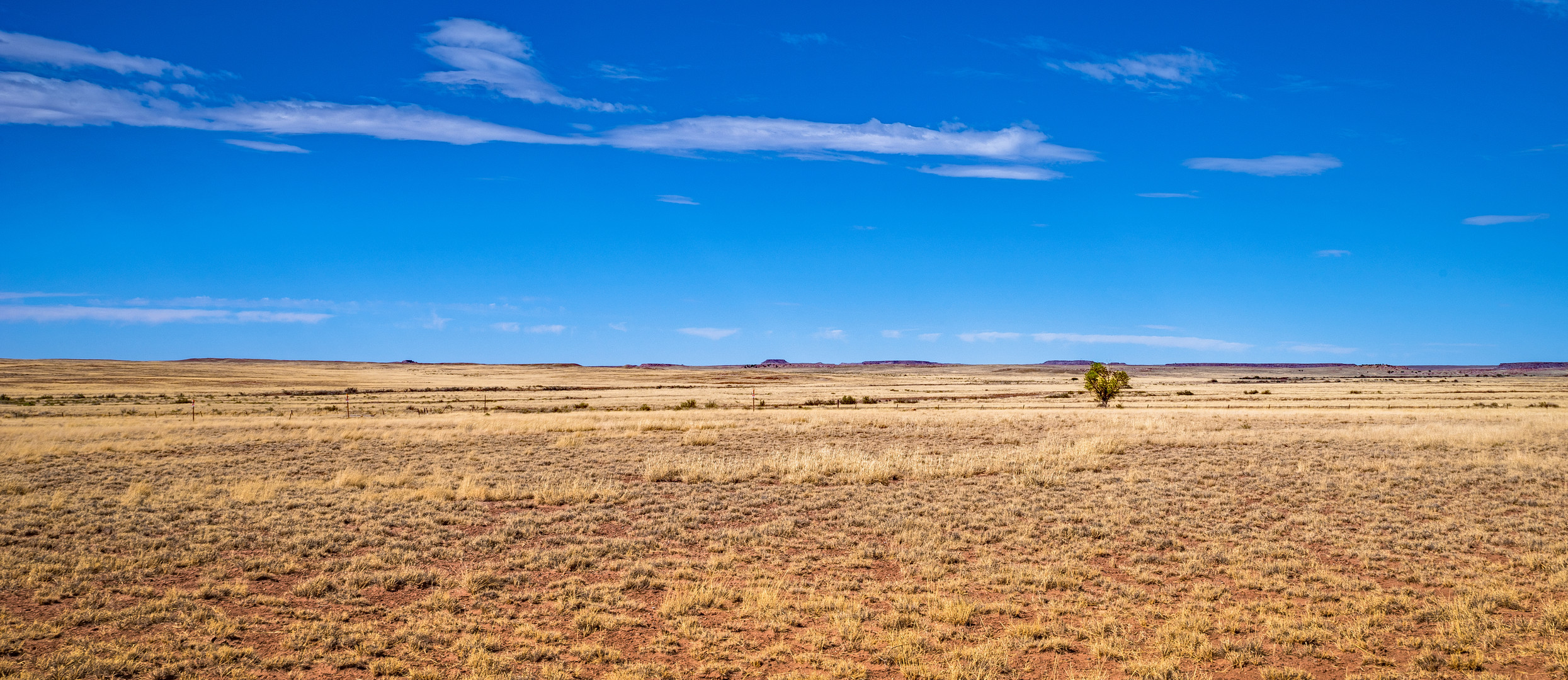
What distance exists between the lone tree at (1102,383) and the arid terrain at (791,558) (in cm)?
2778

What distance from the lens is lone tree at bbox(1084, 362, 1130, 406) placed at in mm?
54406

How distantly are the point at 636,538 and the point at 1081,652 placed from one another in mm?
6919

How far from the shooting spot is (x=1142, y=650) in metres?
7.70

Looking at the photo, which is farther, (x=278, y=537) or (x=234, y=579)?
(x=278, y=537)

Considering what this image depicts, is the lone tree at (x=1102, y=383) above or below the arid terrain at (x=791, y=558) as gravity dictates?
above

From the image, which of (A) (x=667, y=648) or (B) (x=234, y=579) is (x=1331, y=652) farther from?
(B) (x=234, y=579)

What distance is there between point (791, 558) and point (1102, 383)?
4780 centimetres

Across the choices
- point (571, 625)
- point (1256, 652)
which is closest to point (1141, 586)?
point (1256, 652)

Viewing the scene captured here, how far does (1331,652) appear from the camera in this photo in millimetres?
7629

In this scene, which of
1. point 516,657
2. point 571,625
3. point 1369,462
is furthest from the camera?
point 1369,462

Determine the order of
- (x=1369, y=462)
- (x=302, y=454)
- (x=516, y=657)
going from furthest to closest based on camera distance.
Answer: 1. (x=302, y=454)
2. (x=1369, y=462)
3. (x=516, y=657)

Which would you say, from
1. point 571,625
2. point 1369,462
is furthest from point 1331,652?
point 1369,462

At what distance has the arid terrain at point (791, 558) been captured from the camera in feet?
24.8

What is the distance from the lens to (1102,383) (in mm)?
54625
